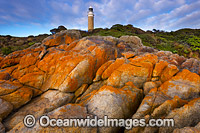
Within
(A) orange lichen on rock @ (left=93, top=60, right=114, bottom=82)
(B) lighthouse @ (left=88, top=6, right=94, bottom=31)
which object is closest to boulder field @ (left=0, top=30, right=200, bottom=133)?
(A) orange lichen on rock @ (left=93, top=60, right=114, bottom=82)

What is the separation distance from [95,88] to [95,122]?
4.24 m

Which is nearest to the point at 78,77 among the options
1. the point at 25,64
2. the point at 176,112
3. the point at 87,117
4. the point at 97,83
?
the point at 97,83

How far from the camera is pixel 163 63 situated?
10.4 metres

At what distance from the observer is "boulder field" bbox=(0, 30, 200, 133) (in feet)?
21.6

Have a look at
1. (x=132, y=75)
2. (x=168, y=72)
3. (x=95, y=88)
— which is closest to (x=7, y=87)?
(x=95, y=88)

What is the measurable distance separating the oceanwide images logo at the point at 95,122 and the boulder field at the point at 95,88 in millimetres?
200

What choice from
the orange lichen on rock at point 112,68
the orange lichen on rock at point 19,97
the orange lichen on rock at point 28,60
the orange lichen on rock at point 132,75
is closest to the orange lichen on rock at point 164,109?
the orange lichen on rock at point 132,75

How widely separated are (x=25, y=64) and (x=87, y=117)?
9503mm

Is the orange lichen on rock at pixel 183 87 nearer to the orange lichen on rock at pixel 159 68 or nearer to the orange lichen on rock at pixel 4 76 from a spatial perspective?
the orange lichen on rock at pixel 159 68

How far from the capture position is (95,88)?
1073 cm

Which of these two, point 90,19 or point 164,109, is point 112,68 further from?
point 90,19

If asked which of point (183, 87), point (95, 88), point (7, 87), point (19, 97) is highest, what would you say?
point (183, 87)

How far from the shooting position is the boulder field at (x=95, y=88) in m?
6.57

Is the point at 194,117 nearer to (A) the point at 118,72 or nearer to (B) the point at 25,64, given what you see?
(A) the point at 118,72
